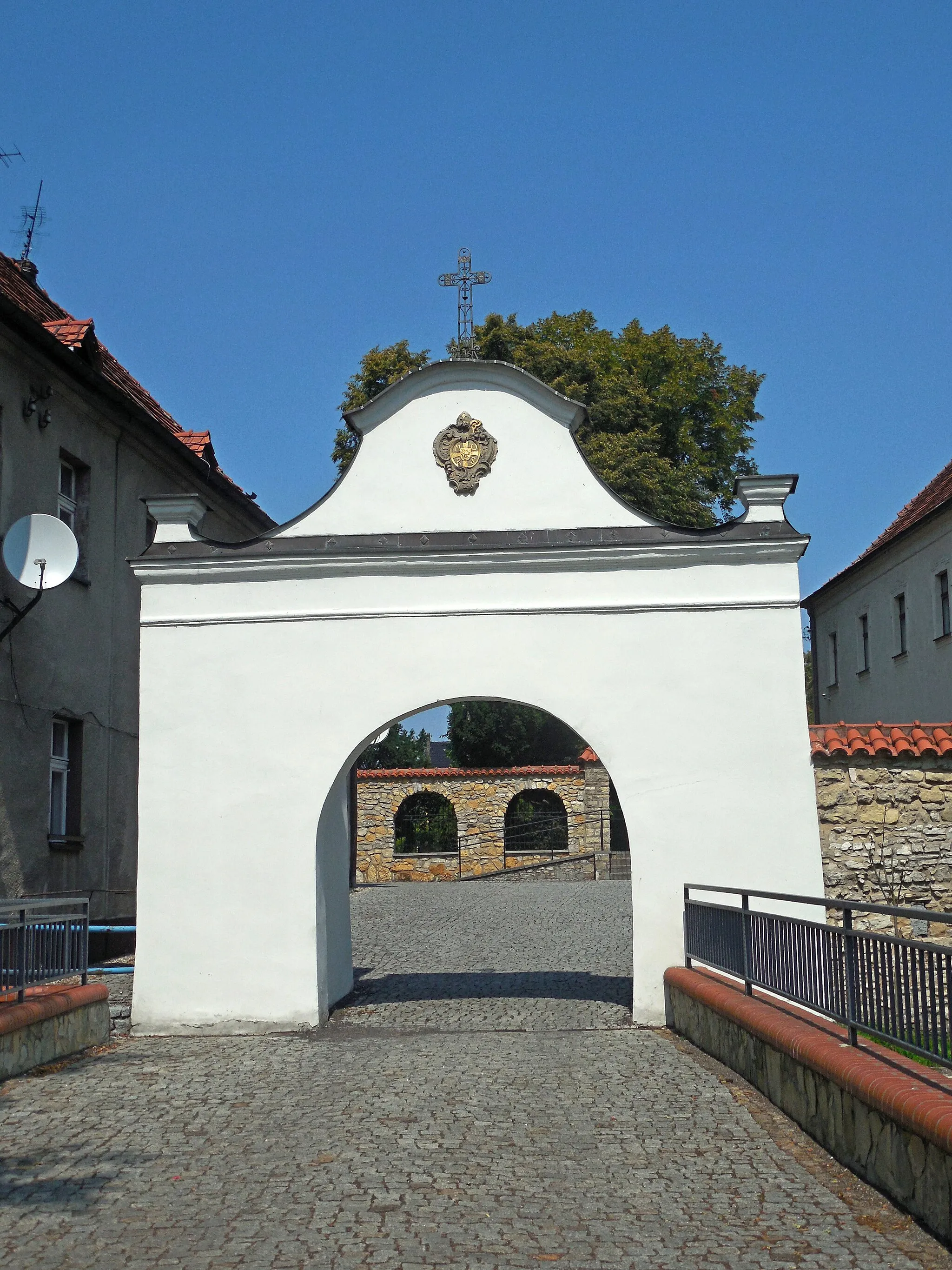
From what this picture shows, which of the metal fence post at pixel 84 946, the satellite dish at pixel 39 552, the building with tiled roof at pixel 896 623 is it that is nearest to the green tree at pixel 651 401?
the building with tiled roof at pixel 896 623

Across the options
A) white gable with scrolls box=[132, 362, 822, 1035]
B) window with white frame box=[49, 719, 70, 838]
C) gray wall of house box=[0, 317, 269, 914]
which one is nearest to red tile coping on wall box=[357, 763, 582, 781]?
gray wall of house box=[0, 317, 269, 914]

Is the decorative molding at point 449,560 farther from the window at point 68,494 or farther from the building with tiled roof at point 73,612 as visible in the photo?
the window at point 68,494

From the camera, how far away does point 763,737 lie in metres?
11.1

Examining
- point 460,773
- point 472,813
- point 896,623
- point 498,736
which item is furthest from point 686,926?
point 498,736

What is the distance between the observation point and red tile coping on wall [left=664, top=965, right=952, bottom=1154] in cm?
514

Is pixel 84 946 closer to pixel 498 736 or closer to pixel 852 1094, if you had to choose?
pixel 852 1094

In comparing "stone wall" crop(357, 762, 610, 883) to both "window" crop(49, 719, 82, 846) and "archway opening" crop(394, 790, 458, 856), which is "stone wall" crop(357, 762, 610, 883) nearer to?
"archway opening" crop(394, 790, 458, 856)

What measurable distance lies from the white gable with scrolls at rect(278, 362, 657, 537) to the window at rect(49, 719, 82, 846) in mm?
5547

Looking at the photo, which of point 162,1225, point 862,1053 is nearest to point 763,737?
point 862,1053

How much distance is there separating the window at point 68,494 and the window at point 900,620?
1891 centimetres

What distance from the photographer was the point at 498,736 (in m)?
45.2

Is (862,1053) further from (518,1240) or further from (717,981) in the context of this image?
(717,981)

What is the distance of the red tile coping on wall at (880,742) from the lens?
13938 mm

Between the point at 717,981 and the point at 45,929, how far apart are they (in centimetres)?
493
